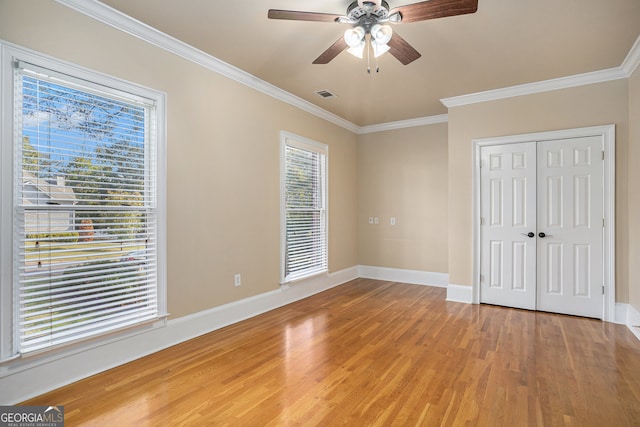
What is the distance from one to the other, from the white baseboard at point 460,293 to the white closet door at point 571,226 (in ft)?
2.64

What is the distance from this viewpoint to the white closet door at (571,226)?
3.88 metres

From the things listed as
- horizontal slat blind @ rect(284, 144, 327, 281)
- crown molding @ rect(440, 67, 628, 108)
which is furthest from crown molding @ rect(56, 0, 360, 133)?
crown molding @ rect(440, 67, 628, 108)

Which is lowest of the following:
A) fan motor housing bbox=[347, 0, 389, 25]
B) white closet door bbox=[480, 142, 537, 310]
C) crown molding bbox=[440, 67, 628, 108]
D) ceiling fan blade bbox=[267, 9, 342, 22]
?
white closet door bbox=[480, 142, 537, 310]

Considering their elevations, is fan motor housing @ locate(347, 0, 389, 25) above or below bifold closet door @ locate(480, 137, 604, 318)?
above

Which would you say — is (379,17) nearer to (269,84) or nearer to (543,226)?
(269,84)

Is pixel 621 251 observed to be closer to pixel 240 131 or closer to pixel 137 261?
pixel 240 131

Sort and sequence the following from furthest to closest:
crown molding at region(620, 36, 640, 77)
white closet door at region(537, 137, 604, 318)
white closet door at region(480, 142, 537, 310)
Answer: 1. white closet door at region(480, 142, 537, 310)
2. white closet door at region(537, 137, 604, 318)
3. crown molding at region(620, 36, 640, 77)

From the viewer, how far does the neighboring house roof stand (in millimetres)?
2229

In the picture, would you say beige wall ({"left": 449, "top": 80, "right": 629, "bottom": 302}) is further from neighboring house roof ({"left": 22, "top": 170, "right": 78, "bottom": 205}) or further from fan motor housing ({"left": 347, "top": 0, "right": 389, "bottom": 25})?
neighboring house roof ({"left": 22, "top": 170, "right": 78, "bottom": 205})

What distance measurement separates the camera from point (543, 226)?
4.14m

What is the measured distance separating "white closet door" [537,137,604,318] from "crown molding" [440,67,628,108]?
67cm

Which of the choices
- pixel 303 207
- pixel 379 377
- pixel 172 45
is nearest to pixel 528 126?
pixel 303 207

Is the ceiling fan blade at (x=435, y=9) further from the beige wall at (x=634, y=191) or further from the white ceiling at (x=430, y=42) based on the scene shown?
the beige wall at (x=634, y=191)

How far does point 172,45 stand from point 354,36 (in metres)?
1.77
